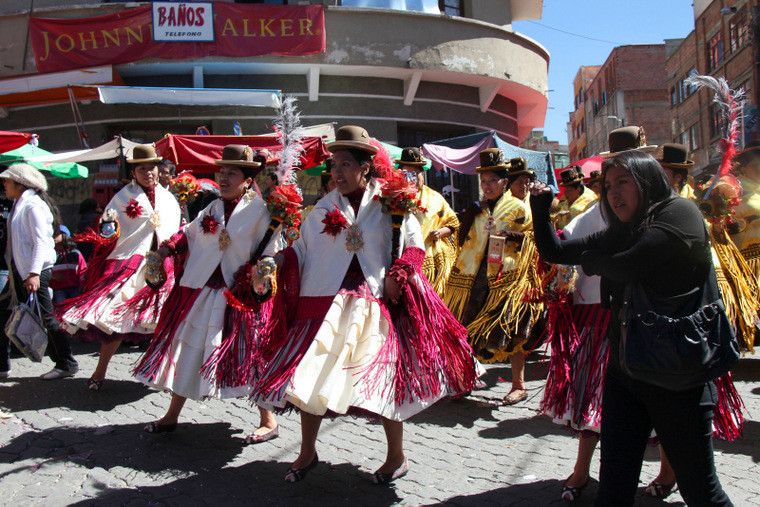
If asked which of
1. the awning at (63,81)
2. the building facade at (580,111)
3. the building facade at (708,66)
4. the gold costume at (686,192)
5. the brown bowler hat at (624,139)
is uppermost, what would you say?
the building facade at (580,111)

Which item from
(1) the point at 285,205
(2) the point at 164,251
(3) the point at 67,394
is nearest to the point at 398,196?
(1) the point at 285,205

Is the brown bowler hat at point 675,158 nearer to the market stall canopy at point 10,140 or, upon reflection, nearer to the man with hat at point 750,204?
the man with hat at point 750,204

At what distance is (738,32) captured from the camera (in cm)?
2897

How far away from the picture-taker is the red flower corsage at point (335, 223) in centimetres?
382

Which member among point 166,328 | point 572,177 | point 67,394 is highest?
point 572,177

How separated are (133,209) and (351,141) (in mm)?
2881

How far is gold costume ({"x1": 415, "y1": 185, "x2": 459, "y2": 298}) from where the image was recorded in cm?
667

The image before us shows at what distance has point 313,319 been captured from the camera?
3.74 meters

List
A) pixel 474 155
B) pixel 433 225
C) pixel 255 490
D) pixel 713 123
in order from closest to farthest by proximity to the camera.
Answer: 1. pixel 255 490
2. pixel 433 225
3. pixel 474 155
4. pixel 713 123

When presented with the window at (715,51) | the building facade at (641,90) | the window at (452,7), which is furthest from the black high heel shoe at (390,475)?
the building facade at (641,90)

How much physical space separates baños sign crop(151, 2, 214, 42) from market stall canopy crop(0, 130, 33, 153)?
4371 millimetres

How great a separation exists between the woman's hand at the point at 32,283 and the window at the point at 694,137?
34599mm

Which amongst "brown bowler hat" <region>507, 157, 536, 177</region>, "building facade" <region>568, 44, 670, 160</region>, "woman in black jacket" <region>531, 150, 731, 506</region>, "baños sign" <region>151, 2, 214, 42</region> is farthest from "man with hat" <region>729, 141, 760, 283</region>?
"building facade" <region>568, 44, 670, 160</region>

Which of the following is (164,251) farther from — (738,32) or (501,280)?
(738,32)
